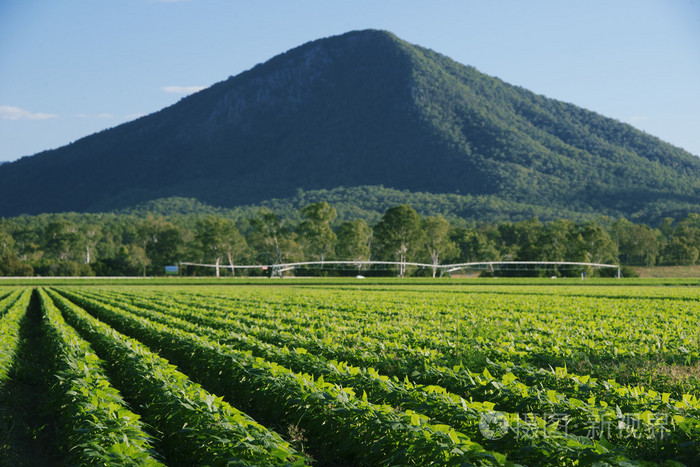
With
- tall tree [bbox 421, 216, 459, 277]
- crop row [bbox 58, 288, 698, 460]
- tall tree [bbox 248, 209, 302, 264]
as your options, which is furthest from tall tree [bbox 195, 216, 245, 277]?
crop row [bbox 58, 288, 698, 460]

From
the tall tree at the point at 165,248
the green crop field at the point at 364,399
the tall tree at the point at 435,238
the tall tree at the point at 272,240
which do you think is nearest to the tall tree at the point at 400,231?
the tall tree at the point at 435,238

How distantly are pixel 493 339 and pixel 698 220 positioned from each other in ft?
531

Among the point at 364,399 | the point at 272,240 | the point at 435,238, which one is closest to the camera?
the point at 364,399

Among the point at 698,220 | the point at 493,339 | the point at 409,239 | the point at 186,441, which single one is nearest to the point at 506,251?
the point at 409,239

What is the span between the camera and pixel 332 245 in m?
136

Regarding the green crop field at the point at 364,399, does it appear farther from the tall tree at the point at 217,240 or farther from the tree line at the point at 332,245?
the tall tree at the point at 217,240

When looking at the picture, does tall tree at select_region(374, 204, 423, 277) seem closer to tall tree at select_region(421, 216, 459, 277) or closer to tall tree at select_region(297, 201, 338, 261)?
tall tree at select_region(421, 216, 459, 277)

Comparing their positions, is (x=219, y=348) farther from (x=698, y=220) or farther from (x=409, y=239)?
(x=698, y=220)

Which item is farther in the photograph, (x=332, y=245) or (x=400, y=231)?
(x=332, y=245)

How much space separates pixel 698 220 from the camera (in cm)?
15238

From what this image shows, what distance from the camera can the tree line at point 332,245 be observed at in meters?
110

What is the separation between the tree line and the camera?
110250 mm

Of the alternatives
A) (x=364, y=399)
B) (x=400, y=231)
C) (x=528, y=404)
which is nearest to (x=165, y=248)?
(x=400, y=231)

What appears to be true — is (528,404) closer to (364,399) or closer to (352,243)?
(364,399)
